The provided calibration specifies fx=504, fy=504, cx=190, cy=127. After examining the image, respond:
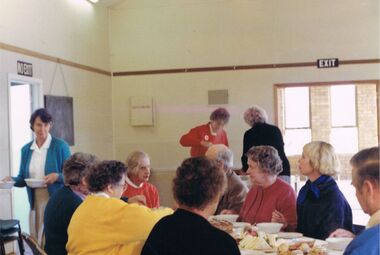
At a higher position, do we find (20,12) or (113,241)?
(20,12)

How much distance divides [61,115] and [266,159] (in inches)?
161

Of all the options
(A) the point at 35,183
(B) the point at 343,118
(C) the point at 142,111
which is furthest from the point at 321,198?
(B) the point at 343,118

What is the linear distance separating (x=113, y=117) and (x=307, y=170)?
231 inches

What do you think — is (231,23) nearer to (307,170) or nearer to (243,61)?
(243,61)

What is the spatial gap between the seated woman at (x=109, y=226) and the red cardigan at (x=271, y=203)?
1.19 meters

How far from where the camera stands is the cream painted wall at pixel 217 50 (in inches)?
307

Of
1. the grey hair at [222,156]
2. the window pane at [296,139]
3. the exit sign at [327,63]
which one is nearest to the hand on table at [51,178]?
the grey hair at [222,156]

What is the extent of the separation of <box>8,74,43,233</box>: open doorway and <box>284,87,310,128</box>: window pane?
7.44 meters

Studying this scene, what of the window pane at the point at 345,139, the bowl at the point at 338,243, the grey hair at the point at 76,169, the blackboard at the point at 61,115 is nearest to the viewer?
the bowl at the point at 338,243

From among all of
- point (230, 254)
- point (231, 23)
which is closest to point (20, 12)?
point (231, 23)

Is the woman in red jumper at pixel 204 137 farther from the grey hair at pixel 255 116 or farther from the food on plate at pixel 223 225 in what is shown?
the food on plate at pixel 223 225

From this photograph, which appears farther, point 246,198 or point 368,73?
point 368,73

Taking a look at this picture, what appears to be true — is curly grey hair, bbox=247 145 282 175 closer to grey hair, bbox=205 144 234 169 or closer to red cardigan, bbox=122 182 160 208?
grey hair, bbox=205 144 234 169

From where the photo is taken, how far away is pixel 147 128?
8.38 metres
